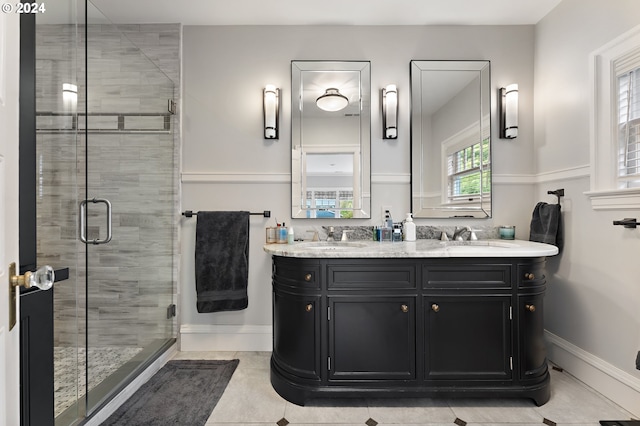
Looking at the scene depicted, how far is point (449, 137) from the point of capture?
7.57 feet

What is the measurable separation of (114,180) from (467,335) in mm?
2451

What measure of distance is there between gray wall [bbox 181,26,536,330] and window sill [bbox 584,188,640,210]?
53 centimetres

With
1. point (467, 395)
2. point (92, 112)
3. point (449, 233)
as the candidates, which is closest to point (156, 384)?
point (92, 112)

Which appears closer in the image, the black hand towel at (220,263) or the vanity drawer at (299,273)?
the vanity drawer at (299,273)

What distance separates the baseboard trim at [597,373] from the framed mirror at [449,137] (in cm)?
103

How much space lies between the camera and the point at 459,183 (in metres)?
2.30

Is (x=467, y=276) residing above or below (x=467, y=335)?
above

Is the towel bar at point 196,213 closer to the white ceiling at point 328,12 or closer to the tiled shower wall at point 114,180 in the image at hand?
the tiled shower wall at point 114,180

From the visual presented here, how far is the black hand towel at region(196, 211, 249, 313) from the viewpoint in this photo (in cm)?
222

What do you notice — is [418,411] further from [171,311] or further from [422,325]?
[171,311]

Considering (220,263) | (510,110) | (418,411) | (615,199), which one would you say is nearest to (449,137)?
(510,110)

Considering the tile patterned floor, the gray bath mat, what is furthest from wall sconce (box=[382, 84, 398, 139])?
the gray bath mat

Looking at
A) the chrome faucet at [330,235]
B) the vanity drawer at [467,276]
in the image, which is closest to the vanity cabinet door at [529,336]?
the vanity drawer at [467,276]

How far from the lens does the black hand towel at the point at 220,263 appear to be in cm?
222
